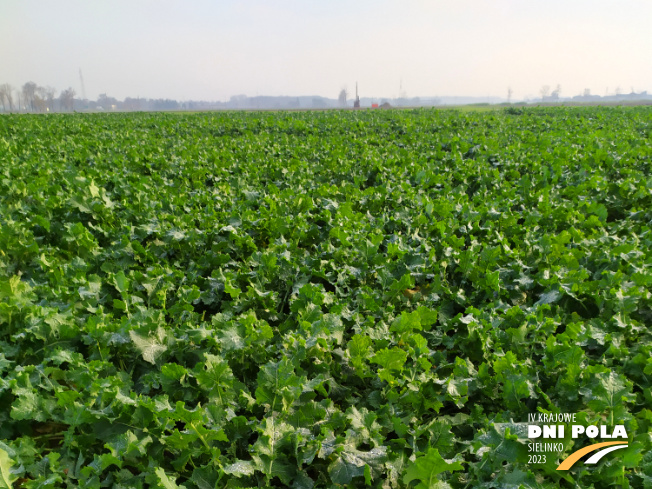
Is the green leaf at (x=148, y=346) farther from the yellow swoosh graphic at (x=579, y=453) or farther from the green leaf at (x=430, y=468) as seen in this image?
the yellow swoosh graphic at (x=579, y=453)

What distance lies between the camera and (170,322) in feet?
10.9

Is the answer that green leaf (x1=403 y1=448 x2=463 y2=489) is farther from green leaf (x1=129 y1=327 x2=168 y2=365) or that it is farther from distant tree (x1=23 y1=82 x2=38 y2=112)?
distant tree (x1=23 y1=82 x2=38 y2=112)

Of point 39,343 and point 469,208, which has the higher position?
point 469,208

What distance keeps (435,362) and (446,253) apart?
145cm

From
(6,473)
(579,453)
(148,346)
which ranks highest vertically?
(148,346)

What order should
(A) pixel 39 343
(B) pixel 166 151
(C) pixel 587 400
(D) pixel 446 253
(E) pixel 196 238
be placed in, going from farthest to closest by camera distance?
(B) pixel 166 151 → (E) pixel 196 238 → (D) pixel 446 253 → (A) pixel 39 343 → (C) pixel 587 400

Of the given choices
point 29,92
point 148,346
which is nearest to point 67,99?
point 29,92

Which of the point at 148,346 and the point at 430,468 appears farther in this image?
the point at 148,346

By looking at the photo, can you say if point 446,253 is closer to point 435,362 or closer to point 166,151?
point 435,362

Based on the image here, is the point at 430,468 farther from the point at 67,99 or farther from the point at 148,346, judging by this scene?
the point at 67,99

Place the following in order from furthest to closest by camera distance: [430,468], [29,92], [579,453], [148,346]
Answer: [29,92] → [148,346] → [579,453] → [430,468]

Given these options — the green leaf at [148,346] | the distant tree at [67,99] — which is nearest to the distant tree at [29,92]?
the distant tree at [67,99]

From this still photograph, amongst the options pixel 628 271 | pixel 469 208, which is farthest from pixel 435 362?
pixel 469 208

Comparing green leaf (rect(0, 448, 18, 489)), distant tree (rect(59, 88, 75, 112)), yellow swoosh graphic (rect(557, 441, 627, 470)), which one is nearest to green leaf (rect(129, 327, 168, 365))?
green leaf (rect(0, 448, 18, 489))
